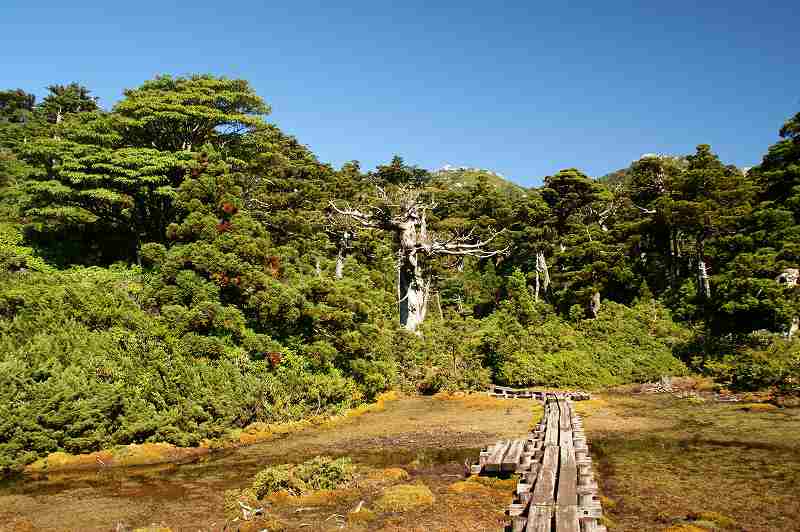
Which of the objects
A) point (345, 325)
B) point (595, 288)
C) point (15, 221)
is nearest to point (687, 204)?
point (595, 288)

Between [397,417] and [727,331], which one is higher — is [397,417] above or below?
below

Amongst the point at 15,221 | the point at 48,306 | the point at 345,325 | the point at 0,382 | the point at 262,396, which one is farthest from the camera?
the point at 15,221

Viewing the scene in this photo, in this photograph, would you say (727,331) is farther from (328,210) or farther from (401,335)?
(328,210)

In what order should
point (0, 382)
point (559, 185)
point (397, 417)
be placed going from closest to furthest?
point (0, 382)
point (397, 417)
point (559, 185)

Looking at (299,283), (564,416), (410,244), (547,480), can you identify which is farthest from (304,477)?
(410,244)

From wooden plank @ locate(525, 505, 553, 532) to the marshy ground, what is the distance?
93 centimetres

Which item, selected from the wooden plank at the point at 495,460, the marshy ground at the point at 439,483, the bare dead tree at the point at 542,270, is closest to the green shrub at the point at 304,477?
the marshy ground at the point at 439,483

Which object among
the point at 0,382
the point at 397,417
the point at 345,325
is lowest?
the point at 397,417

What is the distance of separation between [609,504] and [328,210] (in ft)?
94.5

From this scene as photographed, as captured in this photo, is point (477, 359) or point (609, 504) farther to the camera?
point (477, 359)

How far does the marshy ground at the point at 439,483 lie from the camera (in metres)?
9.30

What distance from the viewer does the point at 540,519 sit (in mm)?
7965

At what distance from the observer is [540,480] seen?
9859mm

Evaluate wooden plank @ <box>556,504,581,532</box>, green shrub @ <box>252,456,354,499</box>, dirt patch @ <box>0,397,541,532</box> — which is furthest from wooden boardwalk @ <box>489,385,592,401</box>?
wooden plank @ <box>556,504,581,532</box>
